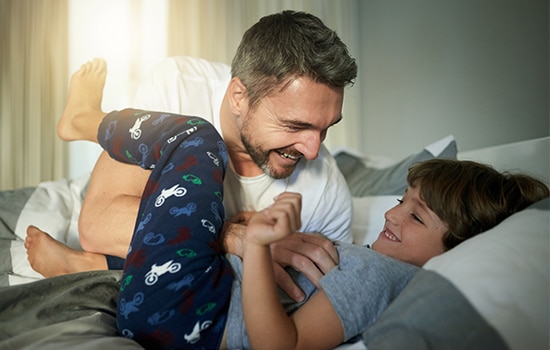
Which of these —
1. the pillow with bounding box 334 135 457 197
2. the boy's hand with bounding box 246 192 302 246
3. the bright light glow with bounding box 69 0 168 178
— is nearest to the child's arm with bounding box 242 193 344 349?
the boy's hand with bounding box 246 192 302 246

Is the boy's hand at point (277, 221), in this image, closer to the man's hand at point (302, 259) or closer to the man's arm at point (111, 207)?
the man's hand at point (302, 259)

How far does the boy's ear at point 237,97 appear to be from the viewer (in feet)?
2.49

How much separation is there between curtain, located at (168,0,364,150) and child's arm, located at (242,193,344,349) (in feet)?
1.19

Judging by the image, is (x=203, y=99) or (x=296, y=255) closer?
(x=296, y=255)

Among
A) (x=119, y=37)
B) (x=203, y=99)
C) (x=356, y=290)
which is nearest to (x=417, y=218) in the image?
(x=356, y=290)

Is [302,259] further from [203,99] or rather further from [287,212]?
[203,99]

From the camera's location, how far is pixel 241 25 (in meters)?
0.81

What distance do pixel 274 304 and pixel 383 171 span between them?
29.2 inches

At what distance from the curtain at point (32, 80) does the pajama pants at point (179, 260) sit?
0.35 metres

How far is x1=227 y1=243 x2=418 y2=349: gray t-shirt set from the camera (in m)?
0.57

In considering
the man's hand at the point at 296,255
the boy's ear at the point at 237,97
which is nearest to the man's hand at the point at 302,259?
the man's hand at the point at 296,255

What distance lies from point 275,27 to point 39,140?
50 cm

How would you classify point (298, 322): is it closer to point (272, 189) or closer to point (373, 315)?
point (373, 315)

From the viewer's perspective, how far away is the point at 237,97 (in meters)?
0.78
